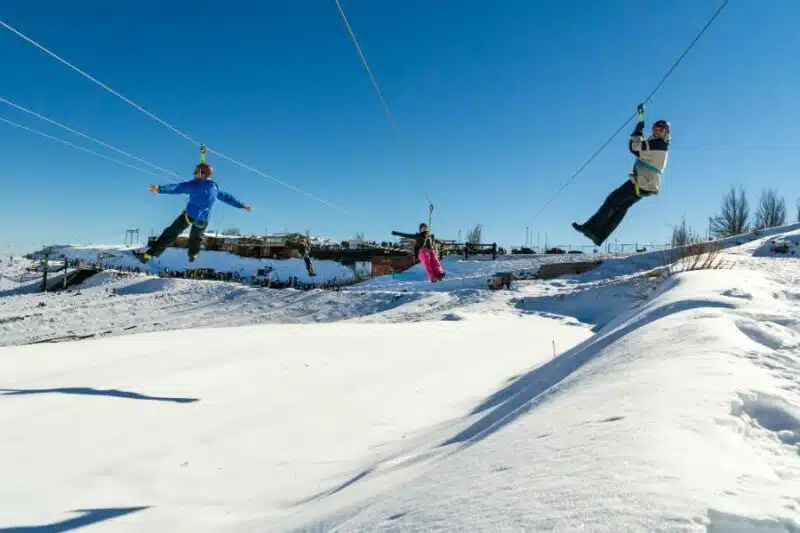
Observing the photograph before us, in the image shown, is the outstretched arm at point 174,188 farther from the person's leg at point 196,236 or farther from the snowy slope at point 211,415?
the snowy slope at point 211,415

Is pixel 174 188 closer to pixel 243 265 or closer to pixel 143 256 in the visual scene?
pixel 143 256

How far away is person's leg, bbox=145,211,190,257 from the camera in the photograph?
7.23 meters

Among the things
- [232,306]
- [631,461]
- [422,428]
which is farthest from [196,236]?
[232,306]

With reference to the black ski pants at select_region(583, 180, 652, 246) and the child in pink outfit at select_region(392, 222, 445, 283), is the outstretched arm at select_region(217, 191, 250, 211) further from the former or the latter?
the black ski pants at select_region(583, 180, 652, 246)

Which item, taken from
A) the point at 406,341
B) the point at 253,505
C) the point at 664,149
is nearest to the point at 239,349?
the point at 406,341

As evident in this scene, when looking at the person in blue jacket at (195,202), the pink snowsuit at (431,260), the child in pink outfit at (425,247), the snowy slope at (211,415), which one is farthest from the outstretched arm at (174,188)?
the pink snowsuit at (431,260)

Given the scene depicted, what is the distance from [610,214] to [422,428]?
4419 millimetres

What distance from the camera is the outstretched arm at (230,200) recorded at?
24.8 ft

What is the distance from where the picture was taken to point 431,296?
17125 mm

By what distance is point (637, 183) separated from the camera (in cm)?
630

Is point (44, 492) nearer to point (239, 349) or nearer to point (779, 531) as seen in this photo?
point (779, 531)

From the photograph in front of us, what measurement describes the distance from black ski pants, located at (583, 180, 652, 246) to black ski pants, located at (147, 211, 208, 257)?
599cm

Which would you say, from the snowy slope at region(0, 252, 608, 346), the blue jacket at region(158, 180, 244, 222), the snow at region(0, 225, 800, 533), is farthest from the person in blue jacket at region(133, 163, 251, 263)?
the snowy slope at region(0, 252, 608, 346)

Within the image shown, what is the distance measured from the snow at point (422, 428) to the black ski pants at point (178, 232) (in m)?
1.68
